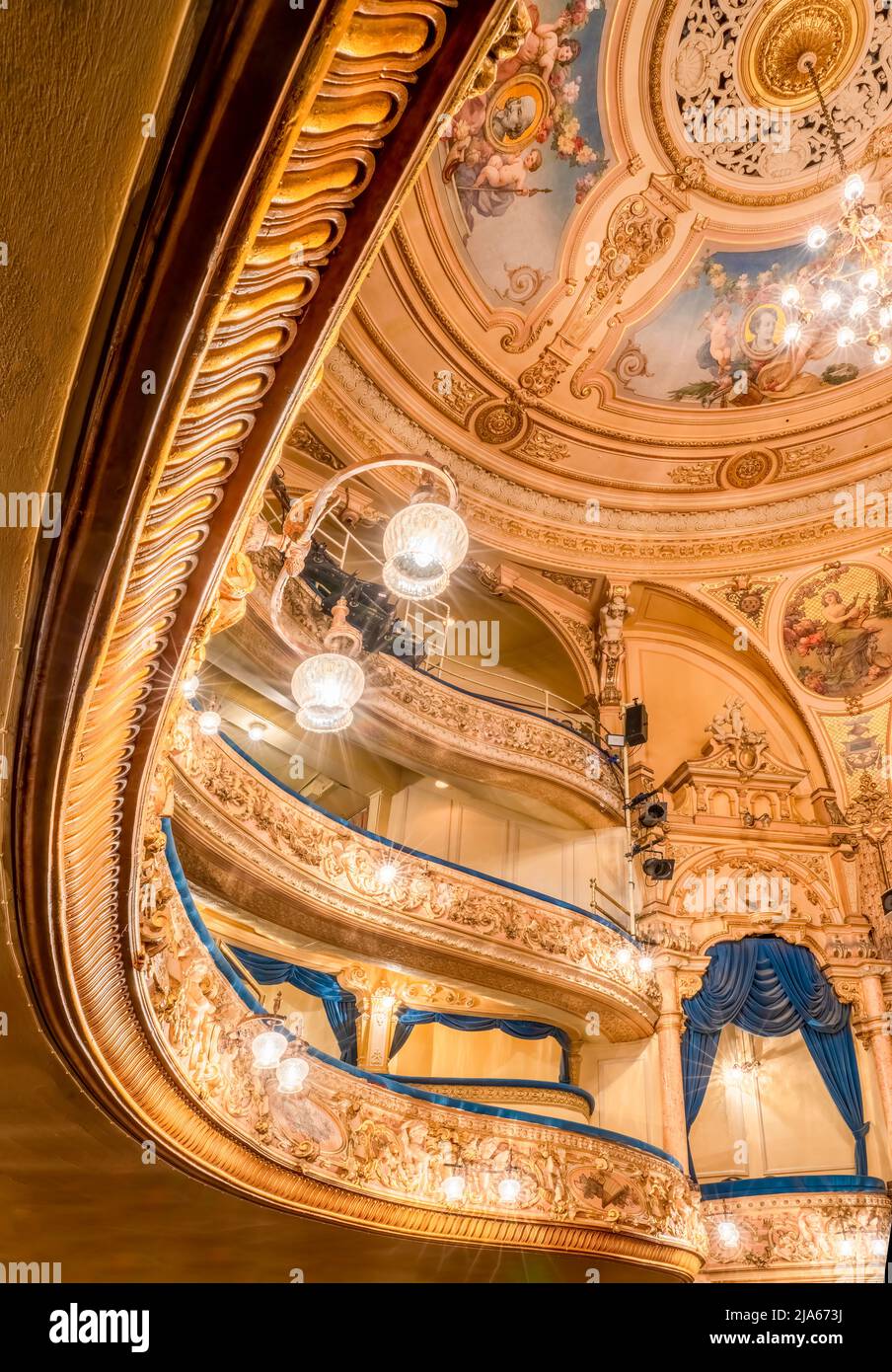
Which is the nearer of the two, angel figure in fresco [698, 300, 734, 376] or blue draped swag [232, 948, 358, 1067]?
blue draped swag [232, 948, 358, 1067]

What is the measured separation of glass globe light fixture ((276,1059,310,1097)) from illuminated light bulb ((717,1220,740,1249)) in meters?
6.42

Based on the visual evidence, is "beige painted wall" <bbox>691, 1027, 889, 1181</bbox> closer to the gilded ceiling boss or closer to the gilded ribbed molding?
the gilded ceiling boss

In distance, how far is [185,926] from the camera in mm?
3939

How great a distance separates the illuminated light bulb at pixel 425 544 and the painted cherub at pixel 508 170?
7.57 m

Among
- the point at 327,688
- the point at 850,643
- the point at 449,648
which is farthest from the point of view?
the point at 449,648

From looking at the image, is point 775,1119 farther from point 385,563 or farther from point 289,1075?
point 385,563

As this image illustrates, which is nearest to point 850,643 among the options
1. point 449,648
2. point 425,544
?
point 449,648

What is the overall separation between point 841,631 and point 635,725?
143 inches

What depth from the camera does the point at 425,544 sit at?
4.34 meters

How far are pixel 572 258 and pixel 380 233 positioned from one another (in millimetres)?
10807

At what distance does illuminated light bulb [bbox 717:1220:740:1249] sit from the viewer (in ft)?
29.6

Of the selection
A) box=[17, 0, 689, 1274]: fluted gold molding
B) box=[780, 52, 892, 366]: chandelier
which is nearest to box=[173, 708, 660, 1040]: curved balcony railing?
box=[17, 0, 689, 1274]: fluted gold molding

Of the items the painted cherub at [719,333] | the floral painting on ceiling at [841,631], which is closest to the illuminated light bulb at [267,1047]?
the floral painting on ceiling at [841,631]

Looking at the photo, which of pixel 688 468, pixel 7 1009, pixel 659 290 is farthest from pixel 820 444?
pixel 7 1009
